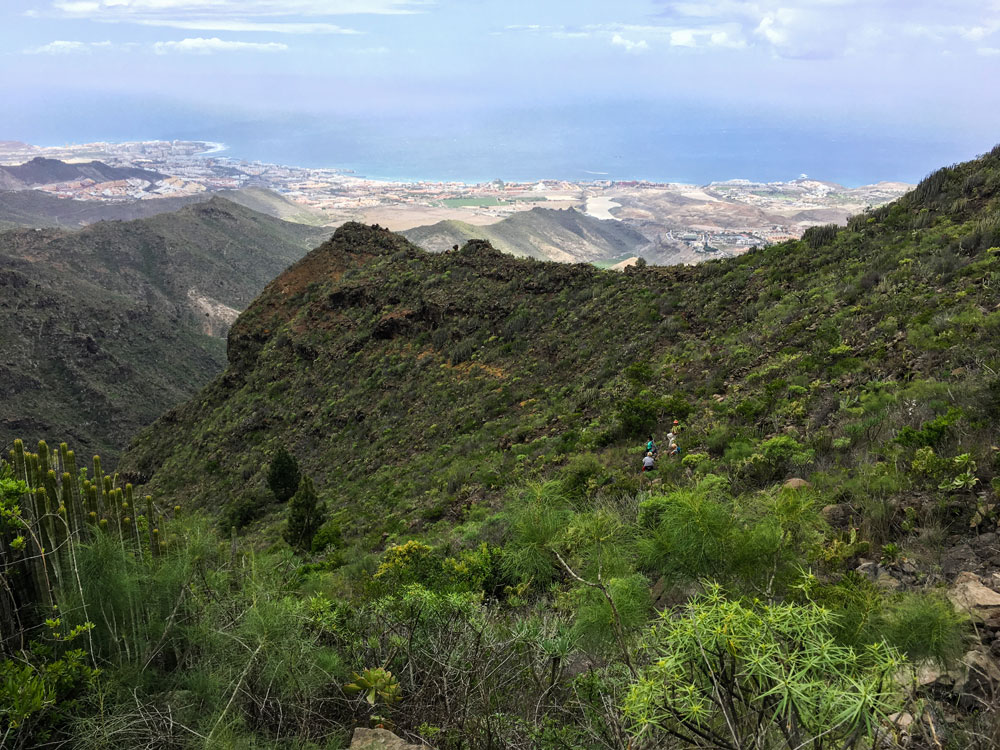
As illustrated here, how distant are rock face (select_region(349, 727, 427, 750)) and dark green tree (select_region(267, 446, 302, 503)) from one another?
15266 mm

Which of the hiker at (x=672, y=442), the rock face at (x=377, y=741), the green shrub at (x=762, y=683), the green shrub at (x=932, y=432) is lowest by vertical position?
the hiker at (x=672, y=442)

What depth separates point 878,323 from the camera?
407 inches

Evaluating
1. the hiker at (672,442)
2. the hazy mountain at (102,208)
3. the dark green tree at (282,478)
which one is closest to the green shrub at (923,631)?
the hiker at (672,442)

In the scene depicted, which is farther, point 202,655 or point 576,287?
point 576,287

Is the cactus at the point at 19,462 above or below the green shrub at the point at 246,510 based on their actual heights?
above

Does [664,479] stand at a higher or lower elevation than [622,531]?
lower

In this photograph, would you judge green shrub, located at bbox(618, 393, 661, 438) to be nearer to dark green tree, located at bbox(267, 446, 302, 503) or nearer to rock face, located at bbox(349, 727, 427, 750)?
rock face, located at bbox(349, 727, 427, 750)

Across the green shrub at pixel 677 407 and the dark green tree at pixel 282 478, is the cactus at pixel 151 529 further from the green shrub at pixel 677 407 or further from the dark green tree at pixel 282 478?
the dark green tree at pixel 282 478

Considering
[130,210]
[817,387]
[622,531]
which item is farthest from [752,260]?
[130,210]

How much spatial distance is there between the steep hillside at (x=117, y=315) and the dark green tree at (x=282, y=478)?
93.1 ft

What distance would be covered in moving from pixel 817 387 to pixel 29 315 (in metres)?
57.2

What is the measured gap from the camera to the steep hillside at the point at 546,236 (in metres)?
106

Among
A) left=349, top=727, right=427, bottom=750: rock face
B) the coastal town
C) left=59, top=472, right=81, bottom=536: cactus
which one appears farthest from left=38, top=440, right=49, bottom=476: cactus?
the coastal town

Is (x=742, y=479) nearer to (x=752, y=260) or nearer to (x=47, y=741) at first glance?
(x=47, y=741)
